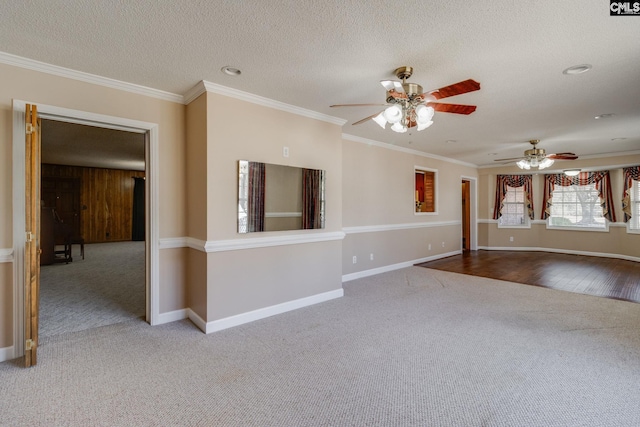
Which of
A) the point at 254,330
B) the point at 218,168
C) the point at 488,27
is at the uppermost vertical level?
the point at 488,27

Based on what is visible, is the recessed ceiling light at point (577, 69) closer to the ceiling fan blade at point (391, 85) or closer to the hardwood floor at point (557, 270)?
the ceiling fan blade at point (391, 85)

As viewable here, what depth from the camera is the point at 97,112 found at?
2.83 metres

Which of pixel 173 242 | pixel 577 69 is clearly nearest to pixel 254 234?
pixel 173 242

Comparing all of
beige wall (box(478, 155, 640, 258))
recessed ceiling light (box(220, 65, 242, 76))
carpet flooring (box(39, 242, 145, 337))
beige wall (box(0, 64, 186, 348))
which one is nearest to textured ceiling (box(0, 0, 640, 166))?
recessed ceiling light (box(220, 65, 242, 76))

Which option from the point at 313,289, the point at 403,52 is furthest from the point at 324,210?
the point at 403,52

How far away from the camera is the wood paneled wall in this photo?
29.8 feet

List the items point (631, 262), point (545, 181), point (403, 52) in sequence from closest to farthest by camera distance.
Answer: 1. point (403, 52)
2. point (631, 262)
3. point (545, 181)

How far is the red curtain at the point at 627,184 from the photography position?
6520 millimetres

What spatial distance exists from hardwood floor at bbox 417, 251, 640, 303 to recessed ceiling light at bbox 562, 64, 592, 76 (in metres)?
3.27

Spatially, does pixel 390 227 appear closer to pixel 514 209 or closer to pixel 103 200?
pixel 514 209

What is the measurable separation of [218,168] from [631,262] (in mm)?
8806

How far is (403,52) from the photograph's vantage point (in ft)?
7.64

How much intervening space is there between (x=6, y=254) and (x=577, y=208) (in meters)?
10.6

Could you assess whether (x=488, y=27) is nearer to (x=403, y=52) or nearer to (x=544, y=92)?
(x=403, y=52)
